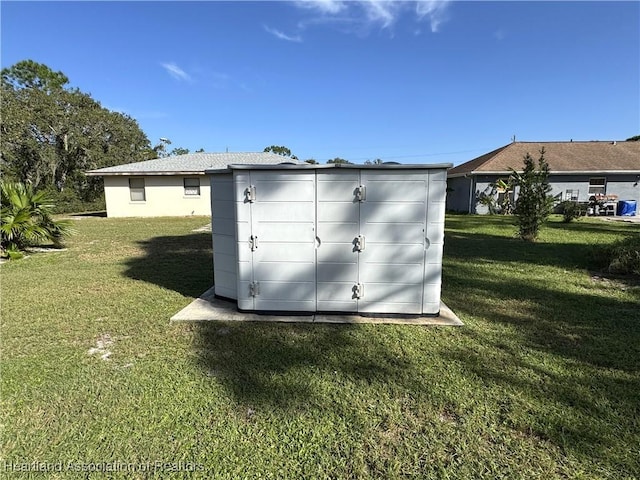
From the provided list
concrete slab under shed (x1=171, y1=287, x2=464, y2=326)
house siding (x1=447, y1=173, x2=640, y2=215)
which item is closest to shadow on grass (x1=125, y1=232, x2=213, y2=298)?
concrete slab under shed (x1=171, y1=287, x2=464, y2=326)

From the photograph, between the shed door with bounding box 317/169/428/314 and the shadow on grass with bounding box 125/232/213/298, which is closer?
the shed door with bounding box 317/169/428/314

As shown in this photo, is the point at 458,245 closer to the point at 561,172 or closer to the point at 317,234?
the point at 317,234

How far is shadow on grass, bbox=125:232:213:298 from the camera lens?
19.0 ft

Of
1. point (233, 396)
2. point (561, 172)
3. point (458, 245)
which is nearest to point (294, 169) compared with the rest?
point (233, 396)

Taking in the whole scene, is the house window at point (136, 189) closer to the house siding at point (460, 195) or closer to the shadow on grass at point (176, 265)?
the shadow on grass at point (176, 265)

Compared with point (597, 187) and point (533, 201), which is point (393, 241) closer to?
point (533, 201)

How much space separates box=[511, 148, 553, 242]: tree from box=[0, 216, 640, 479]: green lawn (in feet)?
17.0

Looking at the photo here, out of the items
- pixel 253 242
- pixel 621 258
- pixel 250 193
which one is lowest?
pixel 621 258

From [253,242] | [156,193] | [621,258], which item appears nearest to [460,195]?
[621,258]

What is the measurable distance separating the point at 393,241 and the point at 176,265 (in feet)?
16.7

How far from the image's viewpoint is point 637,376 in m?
2.87

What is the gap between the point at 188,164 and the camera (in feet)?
66.9

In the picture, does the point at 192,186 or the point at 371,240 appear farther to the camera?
the point at 192,186

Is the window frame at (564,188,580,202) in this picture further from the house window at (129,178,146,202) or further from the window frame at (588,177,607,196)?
the house window at (129,178,146,202)
